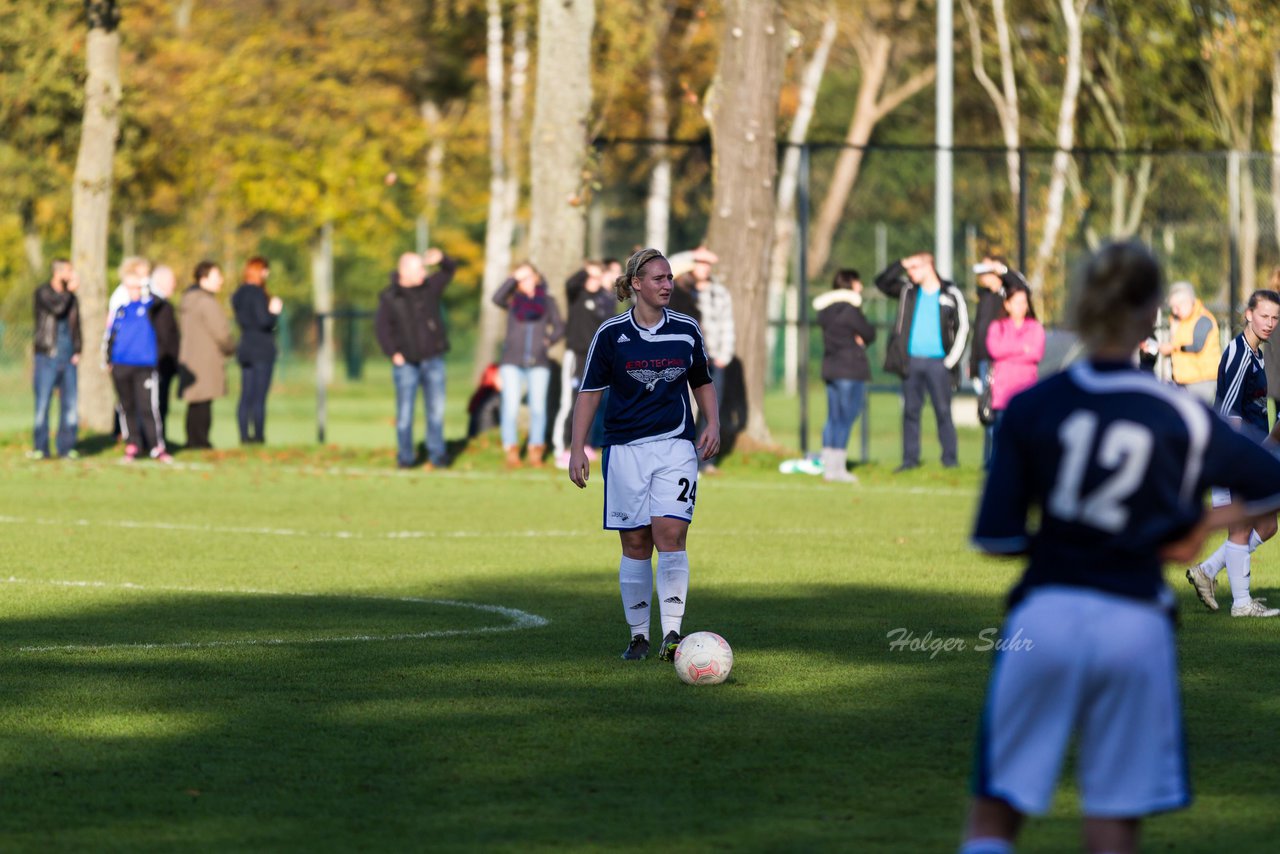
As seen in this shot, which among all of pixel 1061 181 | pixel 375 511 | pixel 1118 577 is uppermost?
pixel 1061 181

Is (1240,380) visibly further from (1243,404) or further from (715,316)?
(715,316)

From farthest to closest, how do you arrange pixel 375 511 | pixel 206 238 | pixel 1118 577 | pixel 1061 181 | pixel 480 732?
pixel 206 238 < pixel 1061 181 < pixel 375 511 < pixel 480 732 < pixel 1118 577

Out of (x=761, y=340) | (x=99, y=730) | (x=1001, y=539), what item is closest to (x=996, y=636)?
(x=99, y=730)

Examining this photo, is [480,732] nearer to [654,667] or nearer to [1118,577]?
[654,667]

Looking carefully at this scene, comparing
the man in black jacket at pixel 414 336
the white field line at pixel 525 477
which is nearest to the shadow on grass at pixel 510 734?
the white field line at pixel 525 477

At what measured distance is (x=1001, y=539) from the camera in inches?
201

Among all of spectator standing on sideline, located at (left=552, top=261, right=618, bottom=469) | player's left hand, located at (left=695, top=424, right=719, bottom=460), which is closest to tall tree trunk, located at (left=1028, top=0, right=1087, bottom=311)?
spectator standing on sideline, located at (left=552, top=261, right=618, bottom=469)

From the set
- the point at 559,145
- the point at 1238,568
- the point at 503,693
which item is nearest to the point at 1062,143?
the point at 559,145

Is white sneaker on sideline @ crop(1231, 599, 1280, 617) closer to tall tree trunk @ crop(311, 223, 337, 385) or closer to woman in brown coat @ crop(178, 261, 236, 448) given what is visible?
woman in brown coat @ crop(178, 261, 236, 448)

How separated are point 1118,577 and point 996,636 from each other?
5.99 metres

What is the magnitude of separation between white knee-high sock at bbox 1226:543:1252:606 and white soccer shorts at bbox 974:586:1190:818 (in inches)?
276

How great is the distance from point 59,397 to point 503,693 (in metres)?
15.2

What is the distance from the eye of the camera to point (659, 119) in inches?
1785

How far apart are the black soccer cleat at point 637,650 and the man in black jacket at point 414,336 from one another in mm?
11866
